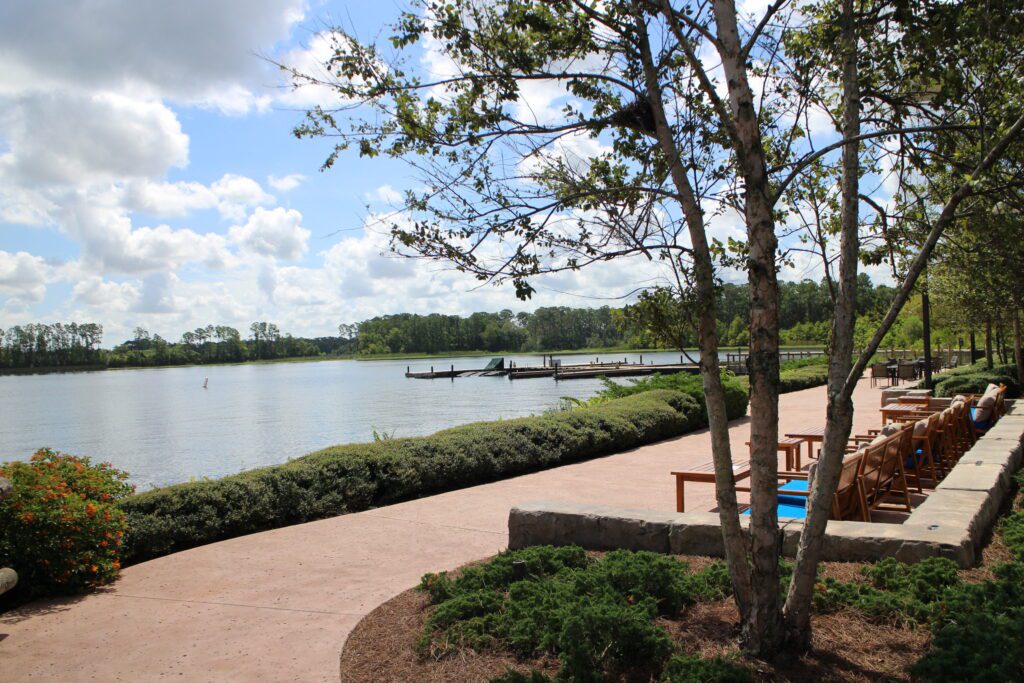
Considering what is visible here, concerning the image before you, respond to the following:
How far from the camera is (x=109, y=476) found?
7.01 metres

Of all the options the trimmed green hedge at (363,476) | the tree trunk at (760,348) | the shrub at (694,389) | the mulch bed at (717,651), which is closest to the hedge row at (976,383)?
the shrub at (694,389)

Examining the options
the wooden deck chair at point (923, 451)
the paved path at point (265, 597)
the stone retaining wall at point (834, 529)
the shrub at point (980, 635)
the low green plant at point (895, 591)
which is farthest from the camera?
the wooden deck chair at point (923, 451)

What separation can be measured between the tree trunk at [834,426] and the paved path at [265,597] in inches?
98.3

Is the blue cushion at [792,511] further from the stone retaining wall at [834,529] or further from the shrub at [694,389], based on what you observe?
the shrub at [694,389]

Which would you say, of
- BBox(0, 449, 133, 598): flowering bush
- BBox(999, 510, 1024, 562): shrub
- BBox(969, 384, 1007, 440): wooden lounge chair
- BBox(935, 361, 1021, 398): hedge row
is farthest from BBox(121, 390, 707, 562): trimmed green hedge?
BBox(935, 361, 1021, 398): hedge row

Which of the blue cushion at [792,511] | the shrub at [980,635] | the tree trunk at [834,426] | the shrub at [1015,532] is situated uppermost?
the tree trunk at [834,426]

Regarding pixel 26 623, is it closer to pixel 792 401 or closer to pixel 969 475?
pixel 969 475

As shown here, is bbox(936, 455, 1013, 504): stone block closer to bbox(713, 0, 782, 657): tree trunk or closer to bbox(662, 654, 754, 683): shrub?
bbox(713, 0, 782, 657): tree trunk

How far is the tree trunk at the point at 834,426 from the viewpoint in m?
3.33

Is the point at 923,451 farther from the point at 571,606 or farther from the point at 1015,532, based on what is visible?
the point at 571,606

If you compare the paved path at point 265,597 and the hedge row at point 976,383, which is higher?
the hedge row at point 976,383

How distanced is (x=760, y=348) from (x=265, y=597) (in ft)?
13.5

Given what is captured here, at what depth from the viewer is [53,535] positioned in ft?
18.8

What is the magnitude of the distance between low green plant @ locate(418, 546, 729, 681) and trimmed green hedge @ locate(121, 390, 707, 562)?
327 cm
